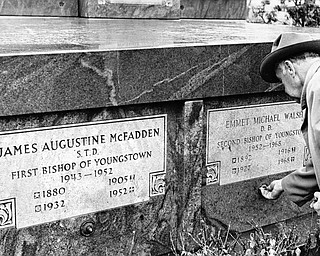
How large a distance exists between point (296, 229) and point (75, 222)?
2023 mm

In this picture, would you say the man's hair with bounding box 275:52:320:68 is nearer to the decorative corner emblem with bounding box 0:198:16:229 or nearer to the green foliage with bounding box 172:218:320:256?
the green foliage with bounding box 172:218:320:256

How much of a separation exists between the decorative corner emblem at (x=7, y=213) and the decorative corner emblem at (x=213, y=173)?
1.52 m

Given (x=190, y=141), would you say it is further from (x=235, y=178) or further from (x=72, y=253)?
(x=72, y=253)

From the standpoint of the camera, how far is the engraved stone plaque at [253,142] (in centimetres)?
471

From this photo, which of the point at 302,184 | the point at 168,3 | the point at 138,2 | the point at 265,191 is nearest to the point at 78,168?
the point at 302,184

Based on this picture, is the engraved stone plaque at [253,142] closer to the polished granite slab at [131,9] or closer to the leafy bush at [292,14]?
the polished granite slab at [131,9]

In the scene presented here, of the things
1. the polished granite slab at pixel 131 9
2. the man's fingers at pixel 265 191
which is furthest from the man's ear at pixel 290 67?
the polished granite slab at pixel 131 9

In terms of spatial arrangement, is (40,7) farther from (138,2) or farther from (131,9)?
(138,2)

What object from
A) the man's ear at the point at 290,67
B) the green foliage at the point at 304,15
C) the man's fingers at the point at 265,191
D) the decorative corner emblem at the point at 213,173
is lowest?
the man's fingers at the point at 265,191

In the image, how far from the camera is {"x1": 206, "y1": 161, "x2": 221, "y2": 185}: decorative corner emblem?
15.5 feet

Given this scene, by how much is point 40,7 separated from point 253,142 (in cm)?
491

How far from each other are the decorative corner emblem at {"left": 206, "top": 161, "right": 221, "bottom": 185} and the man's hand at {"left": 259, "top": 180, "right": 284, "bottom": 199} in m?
0.42

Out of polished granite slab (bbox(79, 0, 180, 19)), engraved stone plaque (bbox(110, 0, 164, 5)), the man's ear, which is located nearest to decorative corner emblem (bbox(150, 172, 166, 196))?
the man's ear

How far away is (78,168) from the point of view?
403 centimetres
